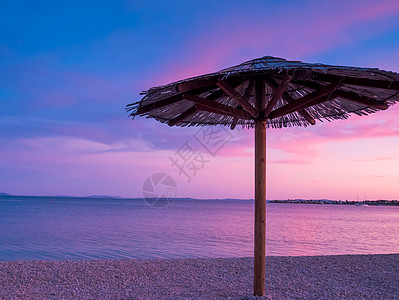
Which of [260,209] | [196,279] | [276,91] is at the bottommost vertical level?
[196,279]

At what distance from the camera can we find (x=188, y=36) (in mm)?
12227

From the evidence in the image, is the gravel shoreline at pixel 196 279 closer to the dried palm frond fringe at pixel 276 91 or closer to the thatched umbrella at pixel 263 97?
the thatched umbrella at pixel 263 97

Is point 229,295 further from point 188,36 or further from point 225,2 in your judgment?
point 188,36

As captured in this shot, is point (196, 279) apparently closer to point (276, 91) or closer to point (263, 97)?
point (263, 97)

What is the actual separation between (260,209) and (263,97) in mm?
1337

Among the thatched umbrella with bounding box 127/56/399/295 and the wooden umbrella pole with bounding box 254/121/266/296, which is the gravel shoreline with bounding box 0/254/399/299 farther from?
the thatched umbrella with bounding box 127/56/399/295

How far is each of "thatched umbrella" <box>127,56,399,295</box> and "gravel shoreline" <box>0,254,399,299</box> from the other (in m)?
1.51

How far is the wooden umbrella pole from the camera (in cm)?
404

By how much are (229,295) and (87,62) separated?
12.4m

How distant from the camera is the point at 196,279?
601 centimetres

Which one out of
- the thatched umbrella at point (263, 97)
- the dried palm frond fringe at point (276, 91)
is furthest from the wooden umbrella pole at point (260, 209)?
the dried palm frond fringe at point (276, 91)

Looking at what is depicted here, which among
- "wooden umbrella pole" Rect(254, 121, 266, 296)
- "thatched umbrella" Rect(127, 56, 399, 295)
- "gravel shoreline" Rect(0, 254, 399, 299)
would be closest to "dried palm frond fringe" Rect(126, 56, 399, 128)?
"thatched umbrella" Rect(127, 56, 399, 295)

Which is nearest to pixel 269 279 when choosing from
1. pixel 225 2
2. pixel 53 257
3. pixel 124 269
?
pixel 124 269

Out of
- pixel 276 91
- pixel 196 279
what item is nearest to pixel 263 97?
pixel 276 91
